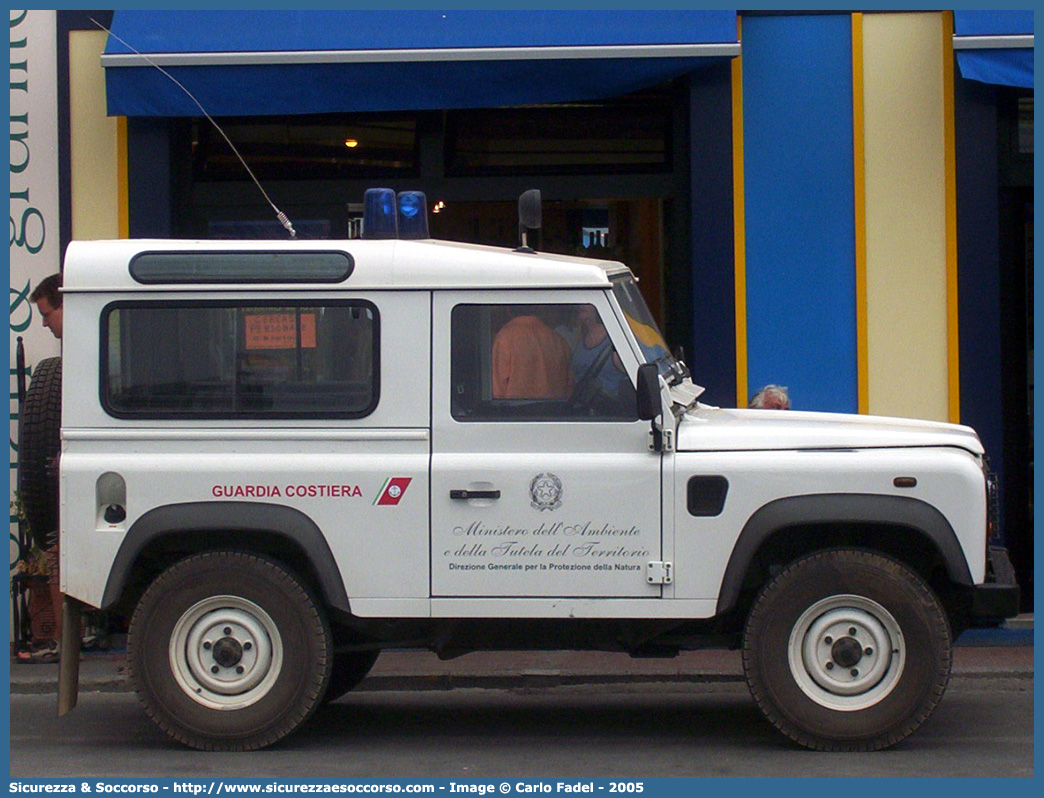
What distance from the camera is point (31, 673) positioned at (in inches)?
328

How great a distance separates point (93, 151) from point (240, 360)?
382 centimetres

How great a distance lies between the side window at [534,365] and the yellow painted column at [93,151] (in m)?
4.15

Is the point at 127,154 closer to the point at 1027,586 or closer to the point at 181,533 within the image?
the point at 181,533

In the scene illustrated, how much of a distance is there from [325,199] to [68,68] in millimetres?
1936

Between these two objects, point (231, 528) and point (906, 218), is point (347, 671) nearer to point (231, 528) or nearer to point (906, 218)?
point (231, 528)

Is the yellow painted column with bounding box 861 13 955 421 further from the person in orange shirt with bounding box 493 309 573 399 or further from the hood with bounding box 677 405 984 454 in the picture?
the person in orange shirt with bounding box 493 309 573 399

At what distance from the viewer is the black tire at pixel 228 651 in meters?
6.12

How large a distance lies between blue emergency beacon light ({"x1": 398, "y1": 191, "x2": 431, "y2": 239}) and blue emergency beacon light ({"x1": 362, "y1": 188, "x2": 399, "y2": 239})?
0.37 feet

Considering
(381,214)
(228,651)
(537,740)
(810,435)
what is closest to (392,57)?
(381,214)

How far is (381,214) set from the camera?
6.48 metres

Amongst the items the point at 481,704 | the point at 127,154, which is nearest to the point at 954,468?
the point at 481,704

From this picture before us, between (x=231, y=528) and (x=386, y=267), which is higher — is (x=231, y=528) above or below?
below

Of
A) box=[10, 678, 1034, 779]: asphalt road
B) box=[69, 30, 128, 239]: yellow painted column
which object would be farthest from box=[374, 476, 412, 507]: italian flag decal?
box=[69, 30, 128, 239]: yellow painted column

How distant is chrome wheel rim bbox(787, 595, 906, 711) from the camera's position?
19.7 feet
